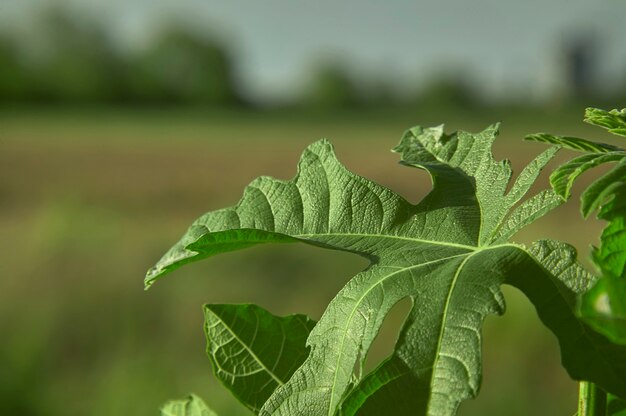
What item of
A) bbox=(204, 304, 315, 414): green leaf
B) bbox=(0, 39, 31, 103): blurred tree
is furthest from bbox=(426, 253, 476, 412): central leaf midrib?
bbox=(0, 39, 31, 103): blurred tree

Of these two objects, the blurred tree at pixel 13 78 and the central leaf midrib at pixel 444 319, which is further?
the blurred tree at pixel 13 78

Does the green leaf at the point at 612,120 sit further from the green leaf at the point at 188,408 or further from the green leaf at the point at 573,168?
the green leaf at the point at 188,408

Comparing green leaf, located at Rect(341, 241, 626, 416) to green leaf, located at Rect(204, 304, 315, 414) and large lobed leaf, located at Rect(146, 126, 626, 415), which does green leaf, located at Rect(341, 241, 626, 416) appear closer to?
large lobed leaf, located at Rect(146, 126, 626, 415)

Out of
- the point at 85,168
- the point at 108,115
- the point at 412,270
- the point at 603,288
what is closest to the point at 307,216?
the point at 412,270

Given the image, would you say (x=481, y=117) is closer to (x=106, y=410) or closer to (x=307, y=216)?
(x=106, y=410)

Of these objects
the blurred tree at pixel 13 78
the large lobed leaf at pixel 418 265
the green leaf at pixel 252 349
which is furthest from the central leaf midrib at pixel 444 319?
the blurred tree at pixel 13 78

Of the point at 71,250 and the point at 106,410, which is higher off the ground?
the point at 71,250

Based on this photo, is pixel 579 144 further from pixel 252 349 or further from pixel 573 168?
pixel 252 349
